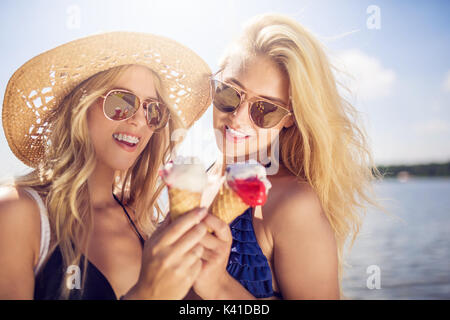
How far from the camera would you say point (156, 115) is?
2527 millimetres

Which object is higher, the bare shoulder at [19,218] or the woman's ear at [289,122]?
the woman's ear at [289,122]

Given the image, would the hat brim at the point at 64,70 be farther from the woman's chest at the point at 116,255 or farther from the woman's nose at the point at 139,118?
the woman's chest at the point at 116,255

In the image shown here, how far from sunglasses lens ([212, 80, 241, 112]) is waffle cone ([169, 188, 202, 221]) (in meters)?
0.84

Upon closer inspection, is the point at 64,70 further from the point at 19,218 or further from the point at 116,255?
the point at 116,255

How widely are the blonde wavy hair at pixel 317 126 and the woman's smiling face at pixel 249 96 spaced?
0.20ft

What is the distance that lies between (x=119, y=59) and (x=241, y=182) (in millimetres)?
1295

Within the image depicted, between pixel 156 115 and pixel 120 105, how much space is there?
30 centimetres

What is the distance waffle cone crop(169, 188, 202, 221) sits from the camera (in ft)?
5.72

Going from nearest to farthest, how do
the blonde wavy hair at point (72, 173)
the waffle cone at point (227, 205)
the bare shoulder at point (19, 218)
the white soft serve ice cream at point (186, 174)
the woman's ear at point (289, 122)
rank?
the white soft serve ice cream at point (186, 174) → the waffle cone at point (227, 205) → the bare shoulder at point (19, 218) → the blonde wavy hair at point (72, 173) → the woman's ear at point (289, 122)

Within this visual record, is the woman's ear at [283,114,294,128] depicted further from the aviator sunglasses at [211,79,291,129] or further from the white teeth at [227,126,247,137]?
the white teeth at [227,126,247,137]

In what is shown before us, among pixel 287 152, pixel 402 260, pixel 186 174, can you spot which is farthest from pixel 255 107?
pixel 402 260

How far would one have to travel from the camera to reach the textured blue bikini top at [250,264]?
7.31ft

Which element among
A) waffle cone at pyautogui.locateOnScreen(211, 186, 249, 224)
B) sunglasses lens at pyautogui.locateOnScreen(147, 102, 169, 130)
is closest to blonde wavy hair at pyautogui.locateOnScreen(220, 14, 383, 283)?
sunglasses lens at pyautogui.locateOnScreen(147, 102, 169, 130)

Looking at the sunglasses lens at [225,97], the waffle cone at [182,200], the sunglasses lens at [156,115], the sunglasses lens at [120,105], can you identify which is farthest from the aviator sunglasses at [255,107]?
the waffle cone at [182,200]
